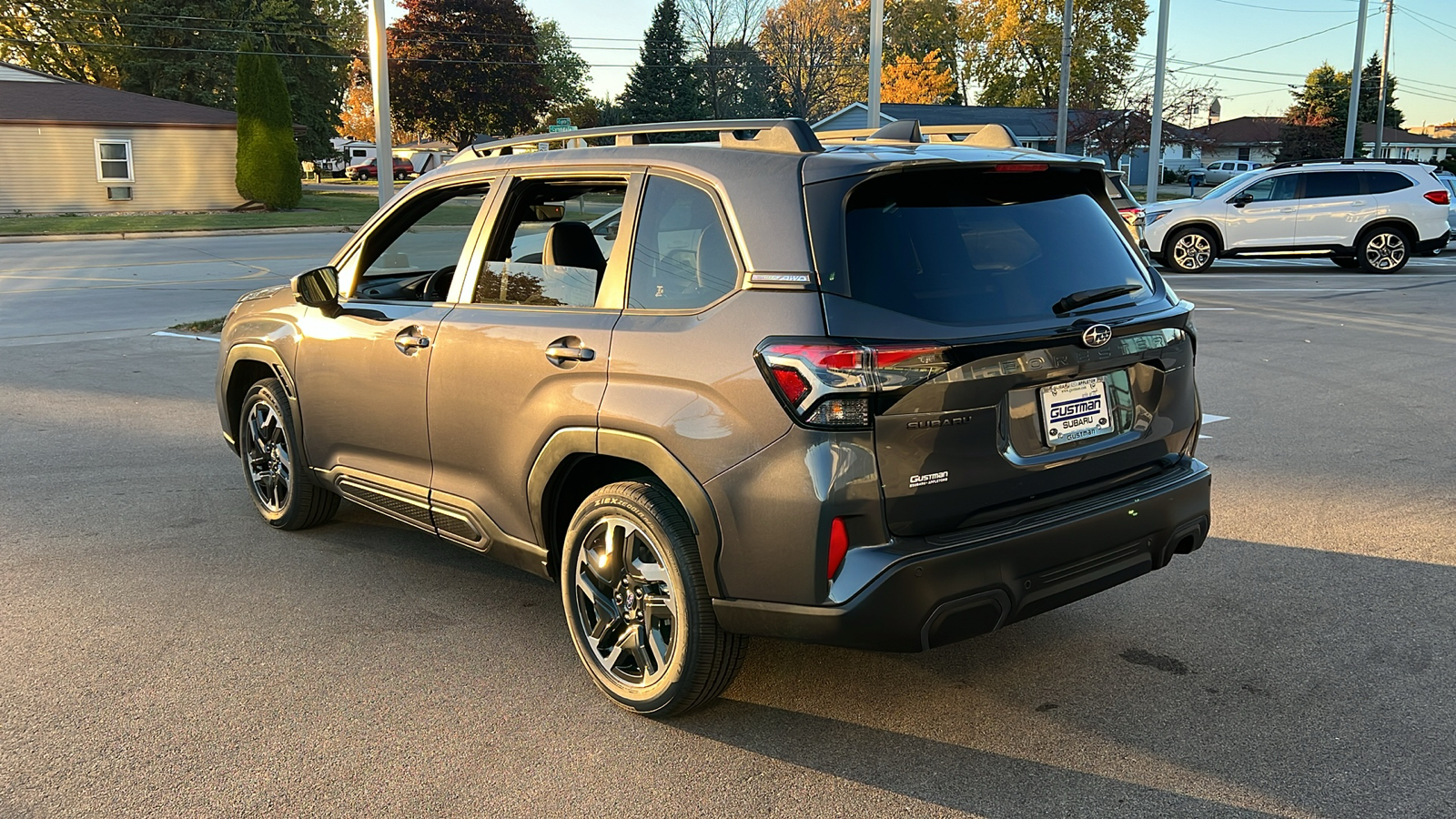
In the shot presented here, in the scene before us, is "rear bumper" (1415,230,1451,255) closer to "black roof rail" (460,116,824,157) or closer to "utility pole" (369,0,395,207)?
"utility pole" (369,0,395,207)

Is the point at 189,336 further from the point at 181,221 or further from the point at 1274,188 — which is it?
the point at 181,221

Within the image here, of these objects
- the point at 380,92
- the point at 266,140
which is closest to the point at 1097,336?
the point at 380,92

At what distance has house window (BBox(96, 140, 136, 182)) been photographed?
36.6 m

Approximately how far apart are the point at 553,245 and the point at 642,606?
1.32 m

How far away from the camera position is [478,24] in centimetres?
5938

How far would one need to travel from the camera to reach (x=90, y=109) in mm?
37031

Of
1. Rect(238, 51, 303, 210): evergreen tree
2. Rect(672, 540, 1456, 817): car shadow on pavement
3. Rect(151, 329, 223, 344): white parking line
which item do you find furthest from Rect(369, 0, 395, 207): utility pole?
Rect(238, 51, 303, 210): evergreen tree

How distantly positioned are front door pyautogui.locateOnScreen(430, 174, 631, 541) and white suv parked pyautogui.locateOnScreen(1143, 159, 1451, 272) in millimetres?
17179

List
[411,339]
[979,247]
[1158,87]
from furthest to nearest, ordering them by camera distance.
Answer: [1158,87] < [411,339] < [979,247]

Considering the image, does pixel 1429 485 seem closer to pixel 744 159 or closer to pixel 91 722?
pixel 744 159

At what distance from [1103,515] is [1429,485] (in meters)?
3.86

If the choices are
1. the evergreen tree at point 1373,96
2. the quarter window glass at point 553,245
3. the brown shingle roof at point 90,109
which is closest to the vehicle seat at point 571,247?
the quarter window glass at point 553,245

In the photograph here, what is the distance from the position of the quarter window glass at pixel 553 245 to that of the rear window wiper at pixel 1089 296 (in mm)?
1465

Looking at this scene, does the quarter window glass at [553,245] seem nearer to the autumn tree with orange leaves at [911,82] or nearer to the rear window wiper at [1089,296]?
the rear window wiper at [1089,296]
